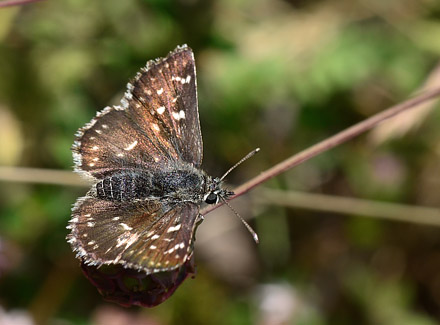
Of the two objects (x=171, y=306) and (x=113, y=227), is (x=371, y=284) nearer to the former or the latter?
(x=171, y=306)

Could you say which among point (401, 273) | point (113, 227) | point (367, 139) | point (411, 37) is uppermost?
point (113, 227)

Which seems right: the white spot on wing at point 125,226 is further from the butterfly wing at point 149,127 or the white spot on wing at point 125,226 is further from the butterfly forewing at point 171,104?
the butterfly forewing at point 171,104

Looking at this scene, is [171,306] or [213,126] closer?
[171,306]

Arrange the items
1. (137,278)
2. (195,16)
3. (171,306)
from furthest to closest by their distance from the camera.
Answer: (195,16)
(171,306)
(137,278)

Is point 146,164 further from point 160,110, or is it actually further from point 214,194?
point 214,194

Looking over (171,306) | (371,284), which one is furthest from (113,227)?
(371,284)

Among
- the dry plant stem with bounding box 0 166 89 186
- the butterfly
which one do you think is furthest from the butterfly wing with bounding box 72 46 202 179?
the dry plant stem with bounding box 0 166 89 186
